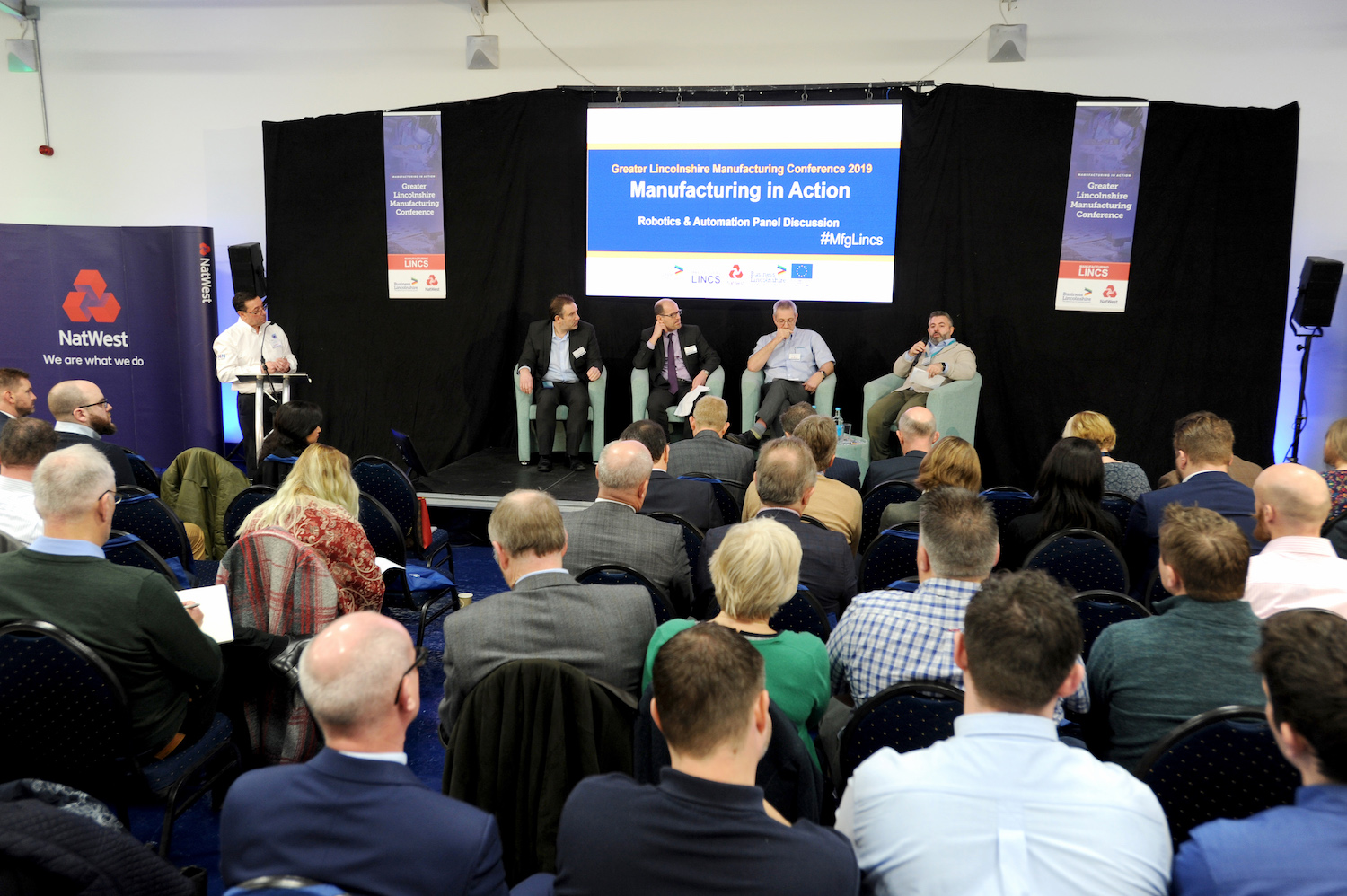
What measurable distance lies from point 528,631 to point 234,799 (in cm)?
74

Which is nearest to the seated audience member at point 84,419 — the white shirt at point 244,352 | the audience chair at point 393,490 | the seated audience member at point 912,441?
the audience chair at point 393,490

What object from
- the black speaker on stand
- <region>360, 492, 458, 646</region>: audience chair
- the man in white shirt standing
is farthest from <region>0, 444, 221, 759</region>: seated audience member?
the black speaker on stand

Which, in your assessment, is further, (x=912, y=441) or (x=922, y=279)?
(x=922, y=279)

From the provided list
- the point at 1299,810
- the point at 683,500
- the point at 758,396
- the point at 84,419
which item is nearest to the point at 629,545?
the point at 683,500

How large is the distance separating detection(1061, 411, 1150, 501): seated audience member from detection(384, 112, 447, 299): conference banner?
219 inches

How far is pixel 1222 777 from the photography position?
1561 millimetres

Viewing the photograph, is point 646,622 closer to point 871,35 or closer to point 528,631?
point 528,631

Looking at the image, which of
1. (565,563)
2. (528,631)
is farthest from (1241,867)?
(565,563)

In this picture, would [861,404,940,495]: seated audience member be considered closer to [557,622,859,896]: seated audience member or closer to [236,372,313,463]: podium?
[557,622,859,896]: seated audience member

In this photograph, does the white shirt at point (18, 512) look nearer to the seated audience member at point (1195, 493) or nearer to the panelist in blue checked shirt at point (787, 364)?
the seated audience member at point (1195, 493)

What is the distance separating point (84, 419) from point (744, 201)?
4.91m

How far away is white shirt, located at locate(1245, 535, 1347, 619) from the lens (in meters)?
2.27

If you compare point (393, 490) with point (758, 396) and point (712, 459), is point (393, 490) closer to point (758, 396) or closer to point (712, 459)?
point (712, 459)

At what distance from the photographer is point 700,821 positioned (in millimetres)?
1178
